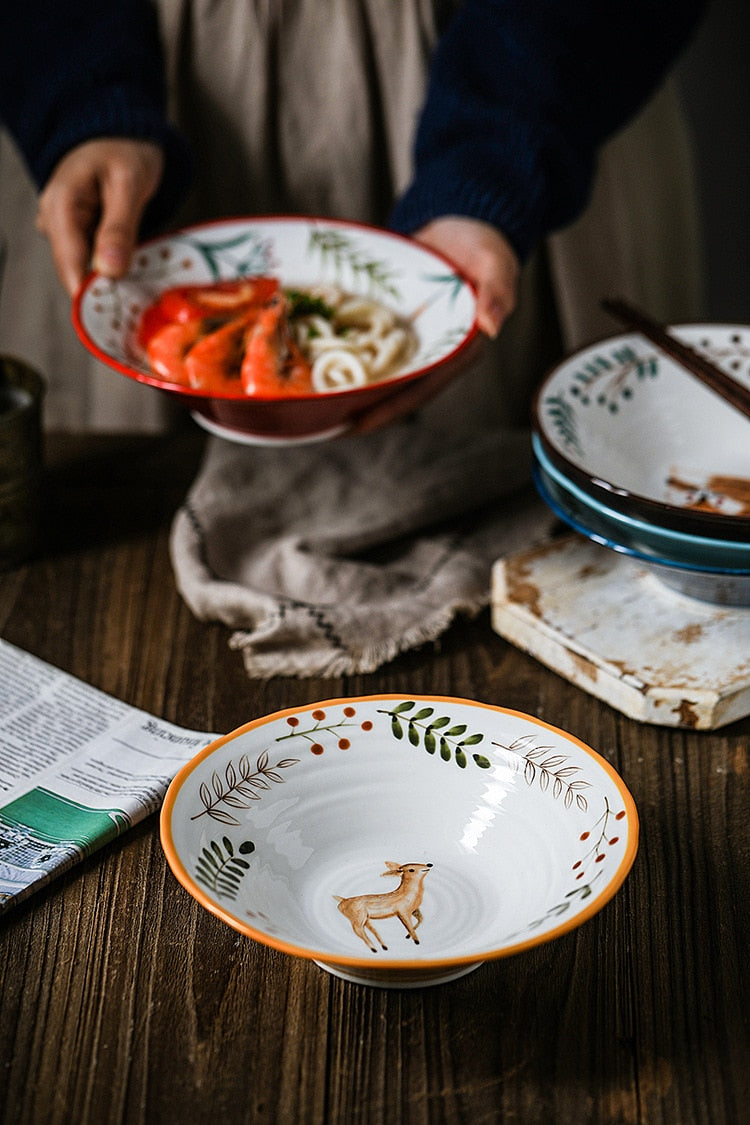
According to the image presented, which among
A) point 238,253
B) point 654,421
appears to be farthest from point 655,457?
point 238,253

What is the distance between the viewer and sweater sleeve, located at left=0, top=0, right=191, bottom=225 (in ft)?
4.06

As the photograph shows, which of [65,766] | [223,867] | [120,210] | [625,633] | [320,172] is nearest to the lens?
[223,867]

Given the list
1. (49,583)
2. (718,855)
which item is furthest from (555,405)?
(49,583)

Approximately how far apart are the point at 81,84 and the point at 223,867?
99 cm

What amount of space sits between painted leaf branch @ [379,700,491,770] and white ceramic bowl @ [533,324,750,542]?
0.31m

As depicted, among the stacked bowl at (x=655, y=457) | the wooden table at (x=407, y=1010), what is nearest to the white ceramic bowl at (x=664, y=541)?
the stacked bowl at (x=655, y=457)

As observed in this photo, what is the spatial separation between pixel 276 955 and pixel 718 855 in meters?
0.32

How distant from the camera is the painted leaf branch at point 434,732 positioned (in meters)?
0.74

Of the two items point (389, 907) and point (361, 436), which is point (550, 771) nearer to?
point (389, 907)

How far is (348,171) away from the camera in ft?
4.85

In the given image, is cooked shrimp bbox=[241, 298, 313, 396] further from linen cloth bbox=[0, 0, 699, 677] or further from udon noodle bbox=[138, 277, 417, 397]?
linen cloth bbox=[0, 0, 699, 677]

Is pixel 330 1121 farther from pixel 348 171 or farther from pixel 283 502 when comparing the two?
pixel 348 171

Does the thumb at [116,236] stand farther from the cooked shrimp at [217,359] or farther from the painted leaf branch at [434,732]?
the painted leaf branch at [434,732]

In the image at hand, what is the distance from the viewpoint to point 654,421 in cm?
108
